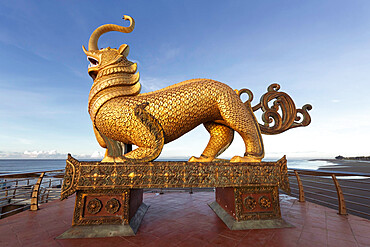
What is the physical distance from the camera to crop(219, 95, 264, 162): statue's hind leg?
299 cm

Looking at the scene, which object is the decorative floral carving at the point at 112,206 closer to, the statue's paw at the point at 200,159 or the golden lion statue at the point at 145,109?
the golden lion statue at the point at 145,109

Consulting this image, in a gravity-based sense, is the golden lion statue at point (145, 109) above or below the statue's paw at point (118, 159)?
above

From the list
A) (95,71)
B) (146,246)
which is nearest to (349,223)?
(146,246)

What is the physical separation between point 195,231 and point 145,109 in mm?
1966

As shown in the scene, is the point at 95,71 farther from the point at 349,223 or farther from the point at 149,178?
the point at 349,223

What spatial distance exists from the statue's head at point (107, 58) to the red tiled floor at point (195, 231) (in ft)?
8.03

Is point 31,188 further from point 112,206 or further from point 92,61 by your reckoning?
point 92,61

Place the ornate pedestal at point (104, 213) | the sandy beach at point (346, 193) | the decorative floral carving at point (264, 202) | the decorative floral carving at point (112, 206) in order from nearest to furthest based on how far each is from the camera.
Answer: the ornate pedestal at point (104, 213) → the decorative floral carving at point (112, 206) → the decorative floral carving at point (264, 202) → the sandy beach at point (346, 193)

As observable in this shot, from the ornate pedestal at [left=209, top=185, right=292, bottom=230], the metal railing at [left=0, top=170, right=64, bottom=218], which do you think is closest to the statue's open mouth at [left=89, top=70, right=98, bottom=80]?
the metal railing at [left=0, top=170, right=64, bottom=218]

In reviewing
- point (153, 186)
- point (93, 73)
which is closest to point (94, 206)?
point (153, 186)

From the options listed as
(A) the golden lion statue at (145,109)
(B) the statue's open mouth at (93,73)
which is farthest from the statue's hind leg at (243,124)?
(B) the statue's open mouth at (93,73)

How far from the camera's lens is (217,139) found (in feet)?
11.2

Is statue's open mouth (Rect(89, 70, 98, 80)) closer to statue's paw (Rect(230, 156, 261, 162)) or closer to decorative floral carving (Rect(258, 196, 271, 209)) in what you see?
statue's paw (Rect(230, 156, 261, 162))

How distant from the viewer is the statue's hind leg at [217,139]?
334 centimetres
